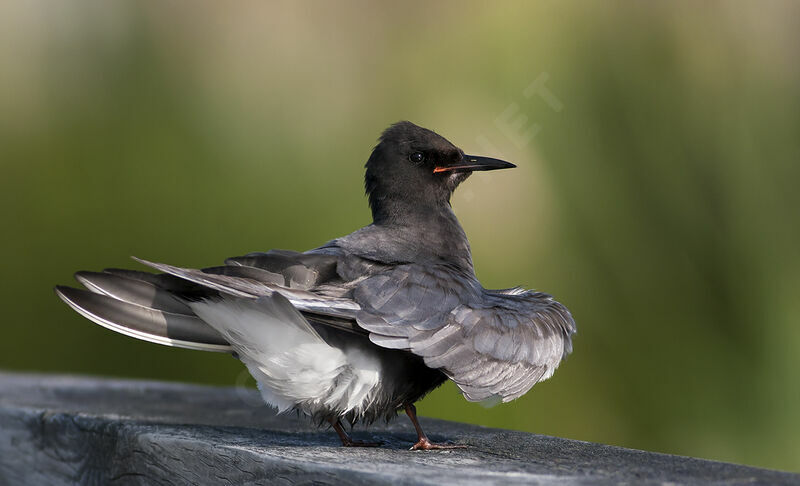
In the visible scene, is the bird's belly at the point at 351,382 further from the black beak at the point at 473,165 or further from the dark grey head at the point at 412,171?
the black beak at the point at 473,165

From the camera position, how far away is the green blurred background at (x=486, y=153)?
5.64 meters

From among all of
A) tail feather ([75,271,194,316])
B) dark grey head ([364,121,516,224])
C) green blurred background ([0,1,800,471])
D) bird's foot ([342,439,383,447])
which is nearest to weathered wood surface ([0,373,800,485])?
bird's foot ([342,439,383,447])

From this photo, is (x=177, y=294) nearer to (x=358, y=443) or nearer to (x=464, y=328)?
(x=358, y=443)

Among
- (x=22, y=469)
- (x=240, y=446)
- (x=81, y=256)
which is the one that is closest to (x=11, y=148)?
(x=81, y=256)

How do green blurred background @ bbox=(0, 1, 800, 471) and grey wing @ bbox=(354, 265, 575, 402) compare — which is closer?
grey wing @ bbox=(354, 265, 575, 402)

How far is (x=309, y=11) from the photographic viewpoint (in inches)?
269

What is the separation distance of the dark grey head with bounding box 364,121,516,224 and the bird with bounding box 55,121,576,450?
461mm

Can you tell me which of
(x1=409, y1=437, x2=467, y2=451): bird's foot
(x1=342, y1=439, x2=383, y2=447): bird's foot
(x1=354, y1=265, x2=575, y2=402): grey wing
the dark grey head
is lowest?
(x1=342, y1=439, x2=383, y2=447): bird's foot

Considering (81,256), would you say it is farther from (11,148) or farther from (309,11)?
(309,11)

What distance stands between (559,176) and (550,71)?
2.61 ft

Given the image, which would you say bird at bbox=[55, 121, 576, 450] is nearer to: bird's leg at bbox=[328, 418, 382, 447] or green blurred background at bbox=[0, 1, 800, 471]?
bird's leg at bbox=[328, 418, 382, 447]

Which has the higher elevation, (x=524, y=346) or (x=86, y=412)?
(x=524, y=346)

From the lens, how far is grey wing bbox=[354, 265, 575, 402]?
271 cm

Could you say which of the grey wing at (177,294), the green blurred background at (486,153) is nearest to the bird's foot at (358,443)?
the grey wing at (177,294)
